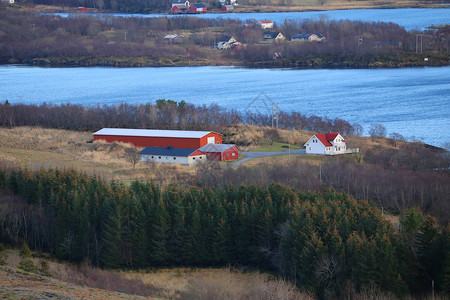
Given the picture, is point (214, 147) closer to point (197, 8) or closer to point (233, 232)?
point (233, 232)

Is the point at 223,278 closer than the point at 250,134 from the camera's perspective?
Yes

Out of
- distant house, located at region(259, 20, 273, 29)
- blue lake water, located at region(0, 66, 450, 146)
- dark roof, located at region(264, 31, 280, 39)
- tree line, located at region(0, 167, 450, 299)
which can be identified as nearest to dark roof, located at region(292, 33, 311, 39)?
dark roof, located at region(264, 31, 280, 39)

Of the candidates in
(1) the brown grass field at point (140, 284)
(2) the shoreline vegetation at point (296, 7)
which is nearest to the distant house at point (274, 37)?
(2) the shoreline vegetation at point (296, 7)

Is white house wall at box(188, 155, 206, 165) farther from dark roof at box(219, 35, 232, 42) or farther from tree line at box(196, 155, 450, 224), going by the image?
dark roof at box(219, 35, 232, 42)

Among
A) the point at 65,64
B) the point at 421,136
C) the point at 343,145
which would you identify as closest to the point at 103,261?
the point at 343,145

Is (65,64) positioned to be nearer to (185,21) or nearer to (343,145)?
(185,21)

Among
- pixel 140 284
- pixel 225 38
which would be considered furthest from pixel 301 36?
pixel 140 284
